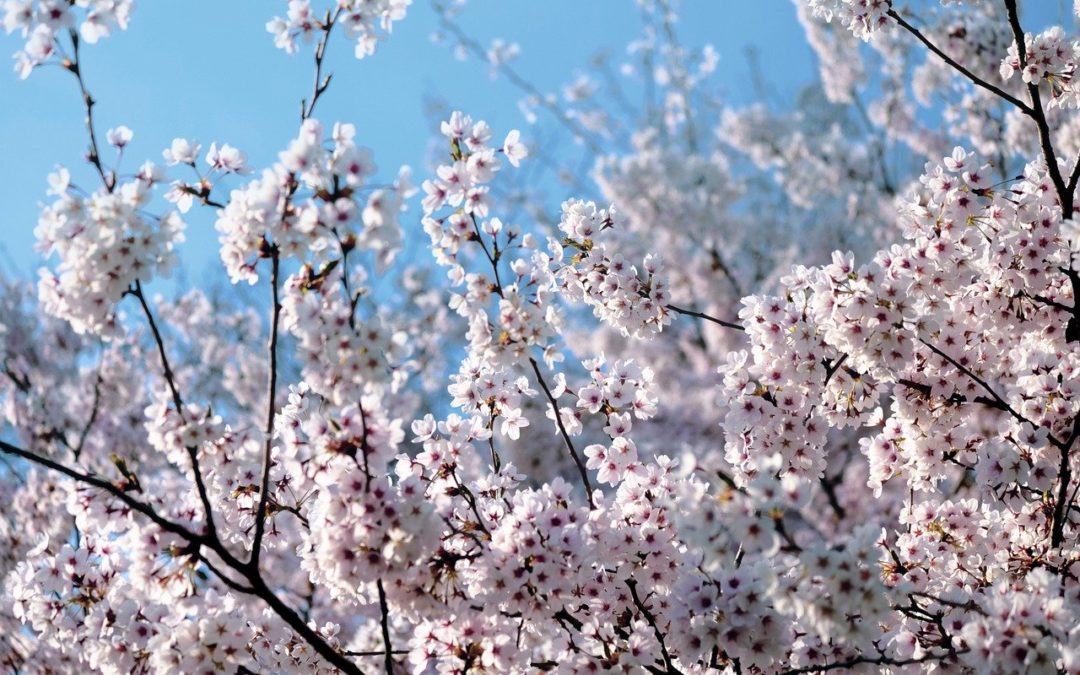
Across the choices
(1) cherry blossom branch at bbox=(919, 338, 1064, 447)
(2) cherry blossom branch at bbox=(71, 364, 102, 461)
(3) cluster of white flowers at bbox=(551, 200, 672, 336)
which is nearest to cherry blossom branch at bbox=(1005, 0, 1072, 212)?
(1) cherry blossom branch at bbox=(919, 338, 1064, 447)

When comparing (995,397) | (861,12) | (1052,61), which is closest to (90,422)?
(861,12)

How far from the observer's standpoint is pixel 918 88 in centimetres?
1101

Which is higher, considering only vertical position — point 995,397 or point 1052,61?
point 1052,61

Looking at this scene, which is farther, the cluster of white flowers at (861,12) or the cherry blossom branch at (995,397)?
the cluster of white flowers at (861,12)

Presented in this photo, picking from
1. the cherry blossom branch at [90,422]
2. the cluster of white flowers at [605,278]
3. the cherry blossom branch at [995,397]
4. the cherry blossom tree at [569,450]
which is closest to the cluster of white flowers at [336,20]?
the cherry blossom tree at [569,450]

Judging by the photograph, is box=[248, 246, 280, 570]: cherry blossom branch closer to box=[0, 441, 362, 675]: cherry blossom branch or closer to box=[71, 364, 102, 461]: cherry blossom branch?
box=[0, 441, 362, 675]: cherry blossom branch

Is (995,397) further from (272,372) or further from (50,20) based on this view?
(50,20)

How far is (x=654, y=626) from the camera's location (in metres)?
3.53

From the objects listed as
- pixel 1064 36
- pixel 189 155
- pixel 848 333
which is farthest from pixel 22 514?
pixel 1064 36

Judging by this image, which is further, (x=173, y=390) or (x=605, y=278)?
(x=605, y=278)

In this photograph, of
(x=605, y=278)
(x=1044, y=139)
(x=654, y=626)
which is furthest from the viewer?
(x=605, y=278)

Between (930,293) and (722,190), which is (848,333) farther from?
Answer: (722,190)

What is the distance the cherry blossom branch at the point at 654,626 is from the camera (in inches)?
134

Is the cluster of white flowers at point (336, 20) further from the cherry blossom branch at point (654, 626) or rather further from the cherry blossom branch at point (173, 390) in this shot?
the cherry blossom branch at point (654, 626)
